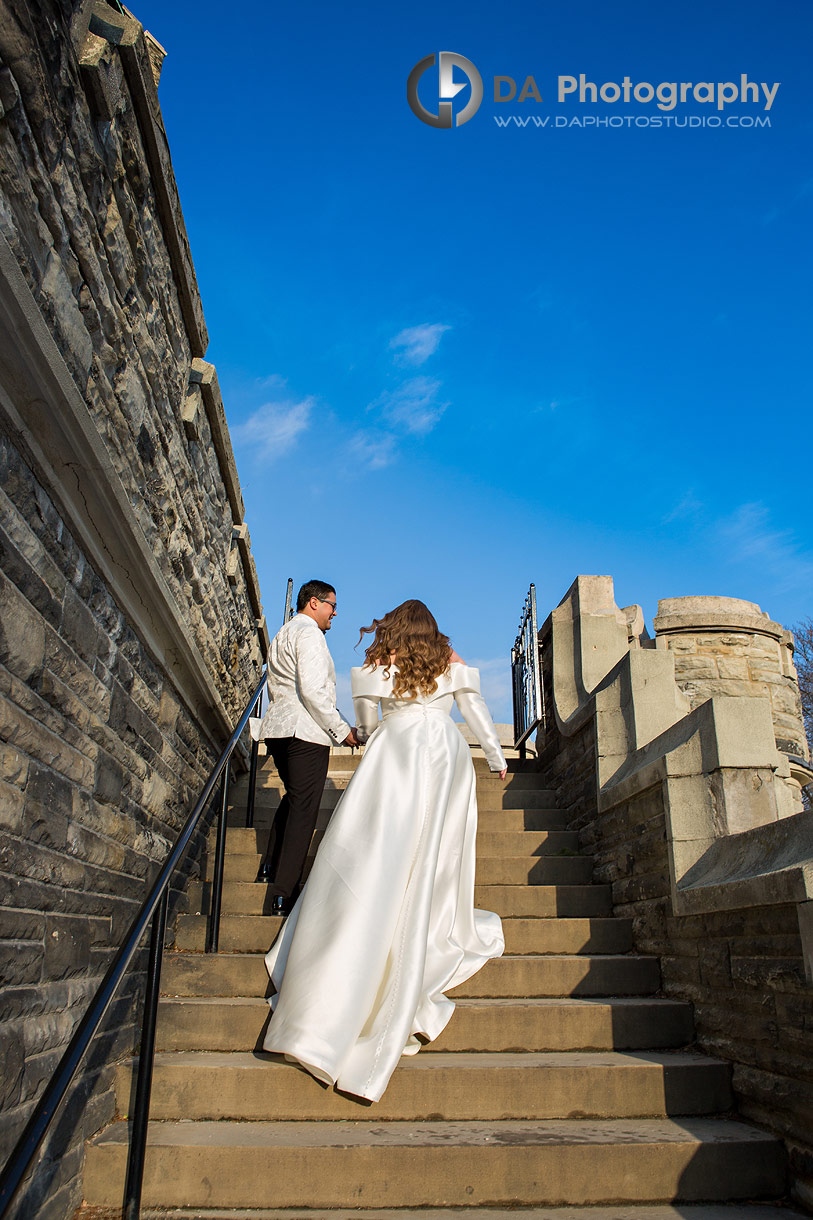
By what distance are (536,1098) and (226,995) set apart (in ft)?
4.41

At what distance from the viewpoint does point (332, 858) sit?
3.18m

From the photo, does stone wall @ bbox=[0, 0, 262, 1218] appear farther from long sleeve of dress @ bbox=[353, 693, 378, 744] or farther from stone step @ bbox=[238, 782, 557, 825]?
stone step @ bbox=[238, 782, 557, 825]

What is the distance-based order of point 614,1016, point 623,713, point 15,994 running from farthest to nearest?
point 623,713
point 614,1016
point 15,994

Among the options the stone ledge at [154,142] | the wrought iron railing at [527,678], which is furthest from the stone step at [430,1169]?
→ the wrought iron railing at [527,678]

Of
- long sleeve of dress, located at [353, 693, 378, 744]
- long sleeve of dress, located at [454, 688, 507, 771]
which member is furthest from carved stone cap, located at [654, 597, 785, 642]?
long sleeve of dress, located at [353, 693, 378, 744]

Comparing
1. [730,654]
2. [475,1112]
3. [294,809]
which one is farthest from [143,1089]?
[730,654]

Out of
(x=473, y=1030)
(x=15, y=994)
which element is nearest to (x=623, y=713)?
(x=473, y=1030)

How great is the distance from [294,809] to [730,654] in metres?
5.98

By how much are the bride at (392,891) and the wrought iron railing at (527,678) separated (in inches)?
123

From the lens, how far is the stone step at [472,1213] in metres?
2.44

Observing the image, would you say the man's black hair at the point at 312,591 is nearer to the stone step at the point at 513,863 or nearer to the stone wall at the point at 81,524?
the stone wall at the point at 81,524

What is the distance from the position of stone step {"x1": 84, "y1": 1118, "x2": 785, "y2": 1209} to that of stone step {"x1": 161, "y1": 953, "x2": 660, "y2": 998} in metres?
0.78

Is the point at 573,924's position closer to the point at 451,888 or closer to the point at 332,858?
the point at 451,888

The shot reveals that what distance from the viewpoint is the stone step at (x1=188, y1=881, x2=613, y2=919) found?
4156 millimetres
